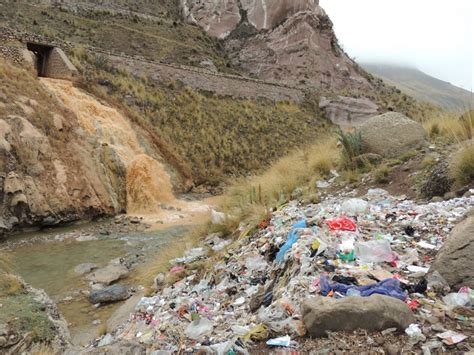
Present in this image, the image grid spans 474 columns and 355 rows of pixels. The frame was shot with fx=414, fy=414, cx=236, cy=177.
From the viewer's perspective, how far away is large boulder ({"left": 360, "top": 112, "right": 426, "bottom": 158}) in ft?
25.0

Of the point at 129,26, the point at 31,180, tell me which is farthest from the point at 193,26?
the point at 31,180

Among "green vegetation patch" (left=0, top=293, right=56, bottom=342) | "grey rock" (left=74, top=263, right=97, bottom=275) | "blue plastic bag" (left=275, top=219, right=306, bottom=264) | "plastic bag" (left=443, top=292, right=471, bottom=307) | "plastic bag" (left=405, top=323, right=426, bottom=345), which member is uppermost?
"plastic bag" (left=443, top=292, right=471, bottom=307)

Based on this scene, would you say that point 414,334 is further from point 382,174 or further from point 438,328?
point 382,174

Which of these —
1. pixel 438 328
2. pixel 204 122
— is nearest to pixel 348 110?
pixel 204 122

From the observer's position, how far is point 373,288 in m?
2.85

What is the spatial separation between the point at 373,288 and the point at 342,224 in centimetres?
135

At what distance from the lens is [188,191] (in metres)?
16.6

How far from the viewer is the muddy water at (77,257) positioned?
6309mm

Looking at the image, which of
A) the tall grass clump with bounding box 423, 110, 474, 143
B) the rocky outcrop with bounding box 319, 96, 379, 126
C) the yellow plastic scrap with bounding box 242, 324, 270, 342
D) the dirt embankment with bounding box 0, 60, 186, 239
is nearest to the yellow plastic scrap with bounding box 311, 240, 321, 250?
the yellow plastic scrap with bounding box 242, 324, 270, 342

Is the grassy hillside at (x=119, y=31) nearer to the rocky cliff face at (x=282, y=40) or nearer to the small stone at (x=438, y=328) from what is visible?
the rocky cliff face at (x=282, y=40)

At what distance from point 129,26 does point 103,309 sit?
28367mm

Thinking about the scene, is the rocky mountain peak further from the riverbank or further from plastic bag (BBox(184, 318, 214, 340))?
plastic bag (BBox(184, 318, 214, 340))

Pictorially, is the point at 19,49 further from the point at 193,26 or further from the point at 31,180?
the point at 193,26

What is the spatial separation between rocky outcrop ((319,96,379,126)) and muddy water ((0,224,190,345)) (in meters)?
17.2
